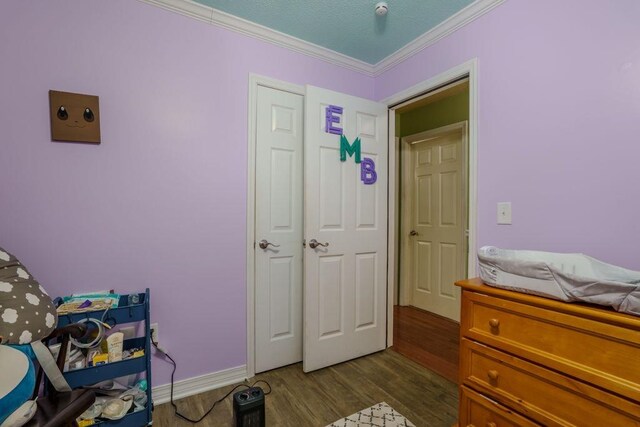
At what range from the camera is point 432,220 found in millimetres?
3434

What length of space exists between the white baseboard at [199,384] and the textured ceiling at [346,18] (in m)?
2.40

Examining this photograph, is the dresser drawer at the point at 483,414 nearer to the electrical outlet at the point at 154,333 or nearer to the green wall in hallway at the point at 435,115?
the electrical outlet at the point at 154,333

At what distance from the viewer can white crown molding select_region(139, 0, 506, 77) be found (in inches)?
71.9

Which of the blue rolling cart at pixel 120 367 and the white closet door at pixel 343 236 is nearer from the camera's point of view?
the blue rolling cart at pixel 120 367

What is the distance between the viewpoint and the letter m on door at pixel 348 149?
2.26 metres

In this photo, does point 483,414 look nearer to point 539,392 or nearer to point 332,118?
point 539,392

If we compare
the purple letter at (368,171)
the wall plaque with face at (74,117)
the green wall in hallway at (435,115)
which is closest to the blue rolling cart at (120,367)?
the wall plaque with face at (74,117)

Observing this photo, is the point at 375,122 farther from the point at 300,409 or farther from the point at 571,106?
the point at 300,409

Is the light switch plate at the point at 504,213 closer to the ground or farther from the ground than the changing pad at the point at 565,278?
farther from the ground

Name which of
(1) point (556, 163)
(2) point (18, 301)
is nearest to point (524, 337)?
(1) point (556, 163)

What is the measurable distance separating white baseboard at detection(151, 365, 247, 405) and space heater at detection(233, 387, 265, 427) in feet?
1.96

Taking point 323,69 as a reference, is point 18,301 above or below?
below

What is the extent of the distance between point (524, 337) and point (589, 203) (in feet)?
2.38

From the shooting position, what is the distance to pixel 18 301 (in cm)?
118
